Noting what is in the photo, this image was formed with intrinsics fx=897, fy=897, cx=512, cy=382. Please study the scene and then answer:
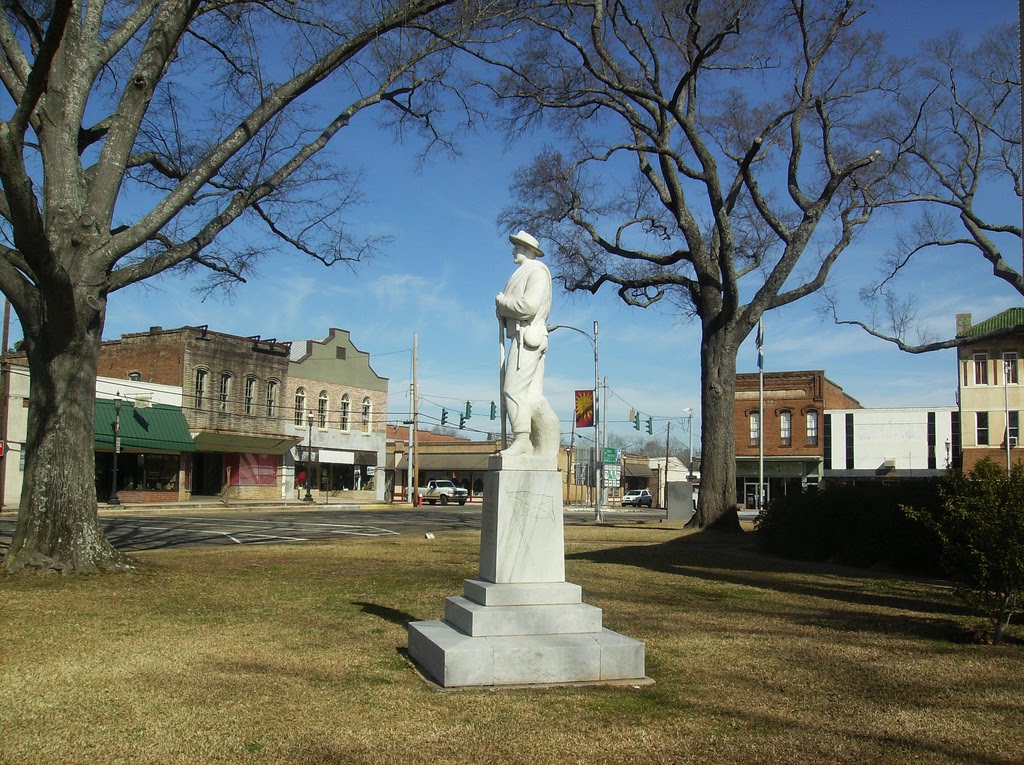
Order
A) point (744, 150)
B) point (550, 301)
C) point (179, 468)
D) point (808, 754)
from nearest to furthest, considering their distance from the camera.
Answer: point (808, 754)
point (550, 301)
point (744, 150)
point (179, 468)

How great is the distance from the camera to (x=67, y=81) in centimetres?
1236

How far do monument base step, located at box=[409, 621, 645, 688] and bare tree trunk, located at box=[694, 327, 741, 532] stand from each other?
57.7ft

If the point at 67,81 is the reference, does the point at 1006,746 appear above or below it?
below

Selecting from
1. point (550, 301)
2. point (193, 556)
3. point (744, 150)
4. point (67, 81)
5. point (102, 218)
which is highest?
point (744, 150)

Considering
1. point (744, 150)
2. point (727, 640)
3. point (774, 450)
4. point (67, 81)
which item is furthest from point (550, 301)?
point (774, 450)

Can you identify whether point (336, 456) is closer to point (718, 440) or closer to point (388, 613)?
point (718, 440)

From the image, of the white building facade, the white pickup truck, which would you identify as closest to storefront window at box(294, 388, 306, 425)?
the white pickup truck

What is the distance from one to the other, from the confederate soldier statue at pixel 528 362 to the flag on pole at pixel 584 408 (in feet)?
111

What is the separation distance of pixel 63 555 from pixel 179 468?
3394cm

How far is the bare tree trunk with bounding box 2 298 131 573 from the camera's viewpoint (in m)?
11.6

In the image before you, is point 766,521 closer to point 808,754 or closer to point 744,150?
point 744,150

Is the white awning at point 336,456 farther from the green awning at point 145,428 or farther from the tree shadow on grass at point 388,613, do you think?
the tree shadow on grass at point 388,613

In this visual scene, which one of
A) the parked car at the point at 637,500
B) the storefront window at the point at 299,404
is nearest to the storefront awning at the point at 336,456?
the storefront window at the point at 299,404

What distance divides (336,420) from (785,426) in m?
29.2
